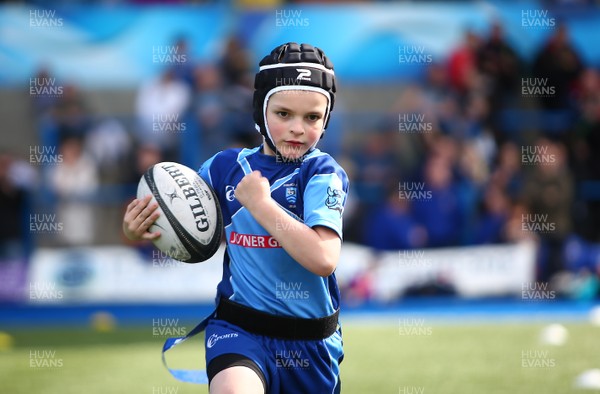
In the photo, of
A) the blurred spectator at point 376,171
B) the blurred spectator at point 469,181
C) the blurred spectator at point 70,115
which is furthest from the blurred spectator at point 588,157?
the blurred spectator at point 70,115

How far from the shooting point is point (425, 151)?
13922 mm

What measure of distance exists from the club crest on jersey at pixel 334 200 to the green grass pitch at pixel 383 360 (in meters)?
2.97

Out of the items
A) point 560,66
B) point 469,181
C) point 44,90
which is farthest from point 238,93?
point 560,66

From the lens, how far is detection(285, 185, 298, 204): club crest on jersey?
172 inches

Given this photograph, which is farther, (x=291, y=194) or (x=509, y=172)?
(x=509, y=172)

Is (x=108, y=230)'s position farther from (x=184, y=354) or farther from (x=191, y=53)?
(x=184, y=354)

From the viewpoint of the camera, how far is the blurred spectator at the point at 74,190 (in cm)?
1354

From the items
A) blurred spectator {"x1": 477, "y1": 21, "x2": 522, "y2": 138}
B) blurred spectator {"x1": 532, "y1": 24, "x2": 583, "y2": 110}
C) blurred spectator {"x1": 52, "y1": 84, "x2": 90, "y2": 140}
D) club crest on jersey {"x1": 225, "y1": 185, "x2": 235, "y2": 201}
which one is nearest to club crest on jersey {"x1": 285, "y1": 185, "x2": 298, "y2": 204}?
club crest on jersey {"x1": 225, "y1": 185, "x2": 235, "y2": 201}

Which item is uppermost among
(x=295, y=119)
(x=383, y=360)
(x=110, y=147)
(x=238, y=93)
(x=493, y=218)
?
(x=238, y=93)

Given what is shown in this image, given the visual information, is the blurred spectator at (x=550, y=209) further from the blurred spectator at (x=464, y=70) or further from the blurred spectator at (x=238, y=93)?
the blurred spectator at (x=238, y=93)

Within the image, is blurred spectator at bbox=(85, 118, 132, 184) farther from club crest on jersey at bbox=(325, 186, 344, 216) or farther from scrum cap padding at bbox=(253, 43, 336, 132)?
club crest on jersey at bbox=(325, 186, 344, 216)

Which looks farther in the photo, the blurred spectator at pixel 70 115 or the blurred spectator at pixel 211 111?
the blurred spectator at pixel 70 115

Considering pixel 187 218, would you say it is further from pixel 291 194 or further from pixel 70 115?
pixel 70 115

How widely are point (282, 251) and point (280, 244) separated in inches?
6.5
